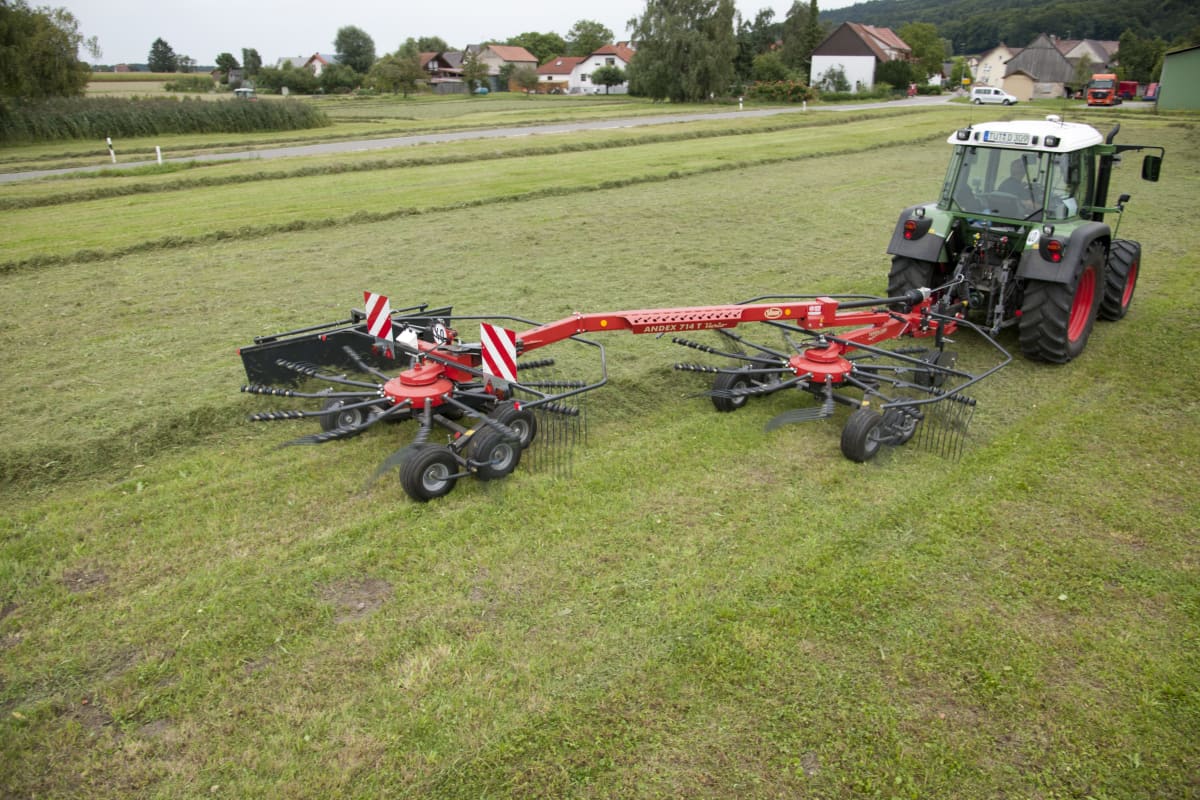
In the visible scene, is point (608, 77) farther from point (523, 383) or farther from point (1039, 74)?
point (523, 383)

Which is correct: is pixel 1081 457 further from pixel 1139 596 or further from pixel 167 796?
pixel 167 796

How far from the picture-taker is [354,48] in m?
102

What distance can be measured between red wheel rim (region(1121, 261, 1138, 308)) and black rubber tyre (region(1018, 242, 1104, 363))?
1223 mm

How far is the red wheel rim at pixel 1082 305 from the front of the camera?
813cm

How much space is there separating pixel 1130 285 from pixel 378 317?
29.2 feet

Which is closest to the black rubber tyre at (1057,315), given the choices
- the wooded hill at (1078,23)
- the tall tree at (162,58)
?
the wooded hill at (1078,23)

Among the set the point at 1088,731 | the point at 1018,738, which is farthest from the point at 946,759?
the point at 1088,731

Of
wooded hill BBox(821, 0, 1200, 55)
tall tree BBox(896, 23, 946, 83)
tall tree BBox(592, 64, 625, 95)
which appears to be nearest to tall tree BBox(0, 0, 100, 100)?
tall tree BBox(592, 64, 625, 95)

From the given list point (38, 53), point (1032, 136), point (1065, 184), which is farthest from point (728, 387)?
point (38, 53)

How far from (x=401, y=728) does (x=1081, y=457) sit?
5.40 meters

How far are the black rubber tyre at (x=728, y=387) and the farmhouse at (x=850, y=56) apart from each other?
71741 millimetres

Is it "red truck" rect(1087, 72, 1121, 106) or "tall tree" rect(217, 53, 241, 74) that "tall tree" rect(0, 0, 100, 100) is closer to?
"red truck" rect(1087, 72, 1121, 106)

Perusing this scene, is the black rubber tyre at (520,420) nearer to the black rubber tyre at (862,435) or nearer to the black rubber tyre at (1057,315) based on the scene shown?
the black rubber tyre at (862,435)

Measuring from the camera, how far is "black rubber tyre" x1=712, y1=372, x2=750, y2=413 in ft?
22.2
